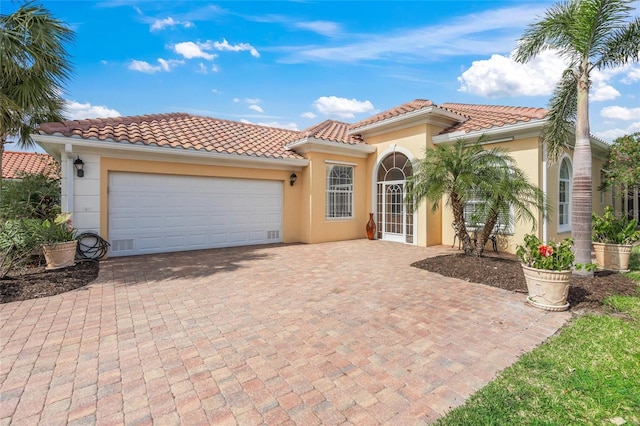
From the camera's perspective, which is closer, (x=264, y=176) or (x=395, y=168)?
(x=264, y=176)

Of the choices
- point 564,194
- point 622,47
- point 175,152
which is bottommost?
point 564,194

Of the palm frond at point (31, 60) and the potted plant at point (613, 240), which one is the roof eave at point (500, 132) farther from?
the palm frond at point (31, 60)

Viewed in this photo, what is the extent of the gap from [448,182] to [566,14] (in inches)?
177

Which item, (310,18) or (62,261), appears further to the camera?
(310,18)

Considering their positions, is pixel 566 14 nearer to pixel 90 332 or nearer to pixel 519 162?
pixel 519 162

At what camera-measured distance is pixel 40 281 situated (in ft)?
20.7

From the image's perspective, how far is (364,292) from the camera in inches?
233

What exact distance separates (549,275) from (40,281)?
986 centimetres

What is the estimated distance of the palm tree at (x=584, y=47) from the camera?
647 cm

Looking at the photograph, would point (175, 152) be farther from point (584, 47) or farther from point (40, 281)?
point (584, 47)

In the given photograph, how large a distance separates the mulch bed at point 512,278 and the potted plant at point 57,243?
29.8ft

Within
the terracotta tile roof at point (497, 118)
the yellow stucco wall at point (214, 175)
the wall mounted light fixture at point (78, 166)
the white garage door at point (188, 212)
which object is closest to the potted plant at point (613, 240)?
the terracotta tile roof at point (497, 118)

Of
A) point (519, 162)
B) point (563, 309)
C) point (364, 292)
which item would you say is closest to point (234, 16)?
point (364, 292)

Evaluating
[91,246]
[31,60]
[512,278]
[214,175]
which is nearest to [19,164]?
[91,246]
